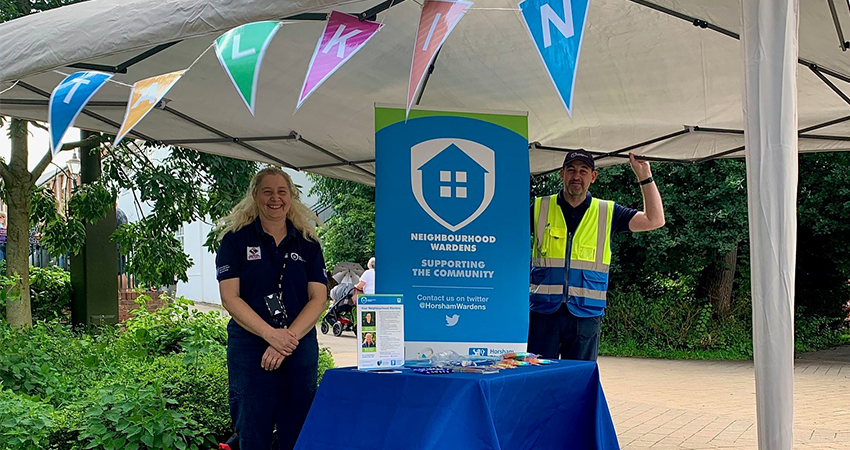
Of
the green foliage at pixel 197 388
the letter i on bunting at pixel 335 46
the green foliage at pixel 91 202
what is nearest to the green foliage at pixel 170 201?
the green foliage at pixel 91 202

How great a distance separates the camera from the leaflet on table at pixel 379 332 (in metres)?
3.57

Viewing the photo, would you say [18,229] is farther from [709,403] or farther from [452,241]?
[709,403]

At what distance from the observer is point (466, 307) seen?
4.32m

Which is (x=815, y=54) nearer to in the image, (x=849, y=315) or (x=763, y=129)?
(x=763, y=129)

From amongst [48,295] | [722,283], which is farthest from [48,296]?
[722,283]

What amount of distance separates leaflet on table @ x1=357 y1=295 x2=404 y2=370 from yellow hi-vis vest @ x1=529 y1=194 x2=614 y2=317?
177 cm

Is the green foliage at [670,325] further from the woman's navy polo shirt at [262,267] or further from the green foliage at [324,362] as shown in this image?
the woman's navy polo shirt at [262,267]

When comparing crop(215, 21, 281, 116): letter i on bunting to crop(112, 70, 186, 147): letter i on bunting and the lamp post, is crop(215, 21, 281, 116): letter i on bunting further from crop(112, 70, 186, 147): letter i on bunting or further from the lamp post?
the lamp post

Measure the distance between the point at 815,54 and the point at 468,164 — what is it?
88.1 inches

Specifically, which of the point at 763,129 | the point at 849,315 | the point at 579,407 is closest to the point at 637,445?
the point at 579,407

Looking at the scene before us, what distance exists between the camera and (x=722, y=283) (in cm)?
1619

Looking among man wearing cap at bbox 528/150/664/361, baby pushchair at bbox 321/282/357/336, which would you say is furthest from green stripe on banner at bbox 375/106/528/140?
baby pushchair at bbox 321/282/357/336

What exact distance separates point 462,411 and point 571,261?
2233 millimetres

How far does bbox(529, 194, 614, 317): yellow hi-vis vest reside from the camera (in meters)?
5.15
